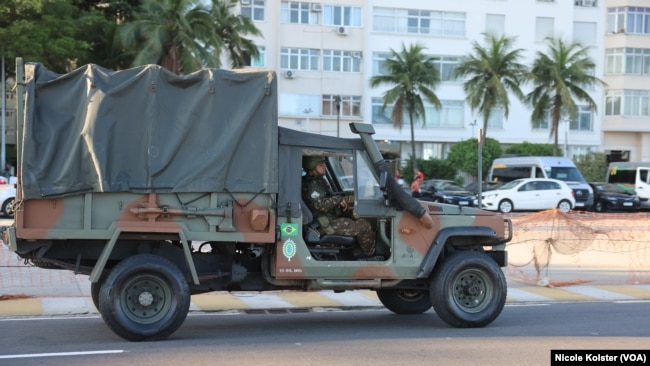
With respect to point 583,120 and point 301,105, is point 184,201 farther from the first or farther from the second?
point 583,120

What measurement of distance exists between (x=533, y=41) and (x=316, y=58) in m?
14.8

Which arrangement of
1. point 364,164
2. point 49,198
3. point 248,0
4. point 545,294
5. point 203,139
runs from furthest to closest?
point 248,0 → point 545,294 → point 364,164 → point 203,139 → point 49,198

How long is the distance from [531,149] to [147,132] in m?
42.9

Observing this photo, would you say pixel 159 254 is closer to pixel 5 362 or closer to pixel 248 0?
pixel 5 362

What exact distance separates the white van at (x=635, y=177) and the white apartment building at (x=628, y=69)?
13.9 m

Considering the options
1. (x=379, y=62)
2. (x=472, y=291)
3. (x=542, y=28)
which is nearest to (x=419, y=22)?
(x=379, y=62)

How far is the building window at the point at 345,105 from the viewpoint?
48.4 metres

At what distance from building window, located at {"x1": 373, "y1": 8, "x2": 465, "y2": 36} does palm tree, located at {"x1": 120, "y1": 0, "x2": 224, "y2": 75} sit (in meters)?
17.2

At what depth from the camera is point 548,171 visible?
36281 millimetres

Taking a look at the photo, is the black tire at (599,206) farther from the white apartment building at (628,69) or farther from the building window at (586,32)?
the building window at (586,32)

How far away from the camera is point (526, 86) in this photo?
49.3 meters

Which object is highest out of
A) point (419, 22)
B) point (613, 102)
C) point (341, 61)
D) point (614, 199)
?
point (419, 22)

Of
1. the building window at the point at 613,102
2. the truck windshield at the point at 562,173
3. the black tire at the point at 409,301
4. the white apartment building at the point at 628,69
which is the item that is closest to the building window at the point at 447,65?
the white apartment building at the point at 628,69

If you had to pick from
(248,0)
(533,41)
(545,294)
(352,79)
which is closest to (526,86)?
(533,41)
